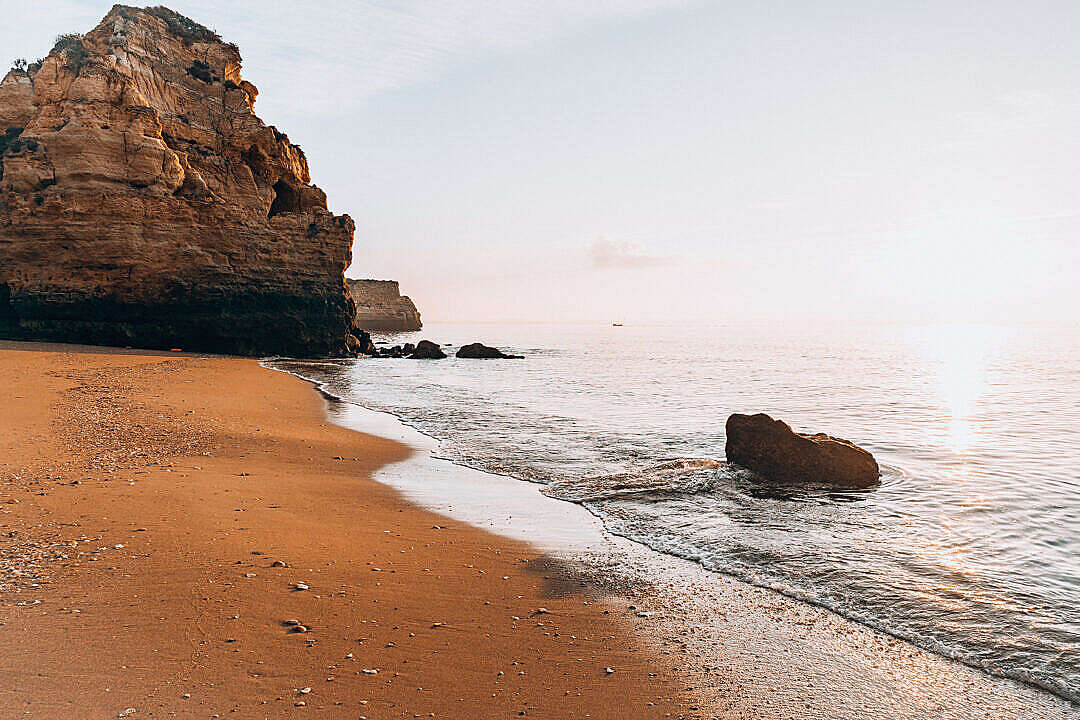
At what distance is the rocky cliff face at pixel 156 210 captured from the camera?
89.5 feet

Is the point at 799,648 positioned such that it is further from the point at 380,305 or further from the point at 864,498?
the point at 380,305

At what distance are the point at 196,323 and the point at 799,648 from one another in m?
33.2

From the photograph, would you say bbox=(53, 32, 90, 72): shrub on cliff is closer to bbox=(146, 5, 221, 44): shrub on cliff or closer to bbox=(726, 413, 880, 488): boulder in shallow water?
bbox=(146, 5, 221, 44): shrub on cliff

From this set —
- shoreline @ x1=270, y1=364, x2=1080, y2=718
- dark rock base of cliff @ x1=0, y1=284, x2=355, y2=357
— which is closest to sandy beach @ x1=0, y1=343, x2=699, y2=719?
shoreline @ x1=270, y1=364, x2=1080, y2=718

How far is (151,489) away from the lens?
667 centimetres

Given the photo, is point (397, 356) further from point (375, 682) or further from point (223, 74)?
point (375, 682)

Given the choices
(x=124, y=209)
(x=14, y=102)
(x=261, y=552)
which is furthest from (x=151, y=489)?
(x=14, y=102)

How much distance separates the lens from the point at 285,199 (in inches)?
1449

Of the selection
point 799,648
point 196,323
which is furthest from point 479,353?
point 799,648

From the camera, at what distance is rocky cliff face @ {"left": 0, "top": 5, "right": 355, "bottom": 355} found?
2728cm

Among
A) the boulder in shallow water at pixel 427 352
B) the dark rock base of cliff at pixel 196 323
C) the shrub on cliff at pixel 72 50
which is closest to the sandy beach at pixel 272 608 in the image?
the dark rock base of cliff at pixel 196 323

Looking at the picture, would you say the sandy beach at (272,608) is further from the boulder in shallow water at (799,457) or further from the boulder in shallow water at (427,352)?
the boulder in shallow water at (427,352)

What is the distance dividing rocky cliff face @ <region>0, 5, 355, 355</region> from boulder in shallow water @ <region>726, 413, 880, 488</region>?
2915 centimetres

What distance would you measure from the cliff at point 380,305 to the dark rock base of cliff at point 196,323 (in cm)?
7778
